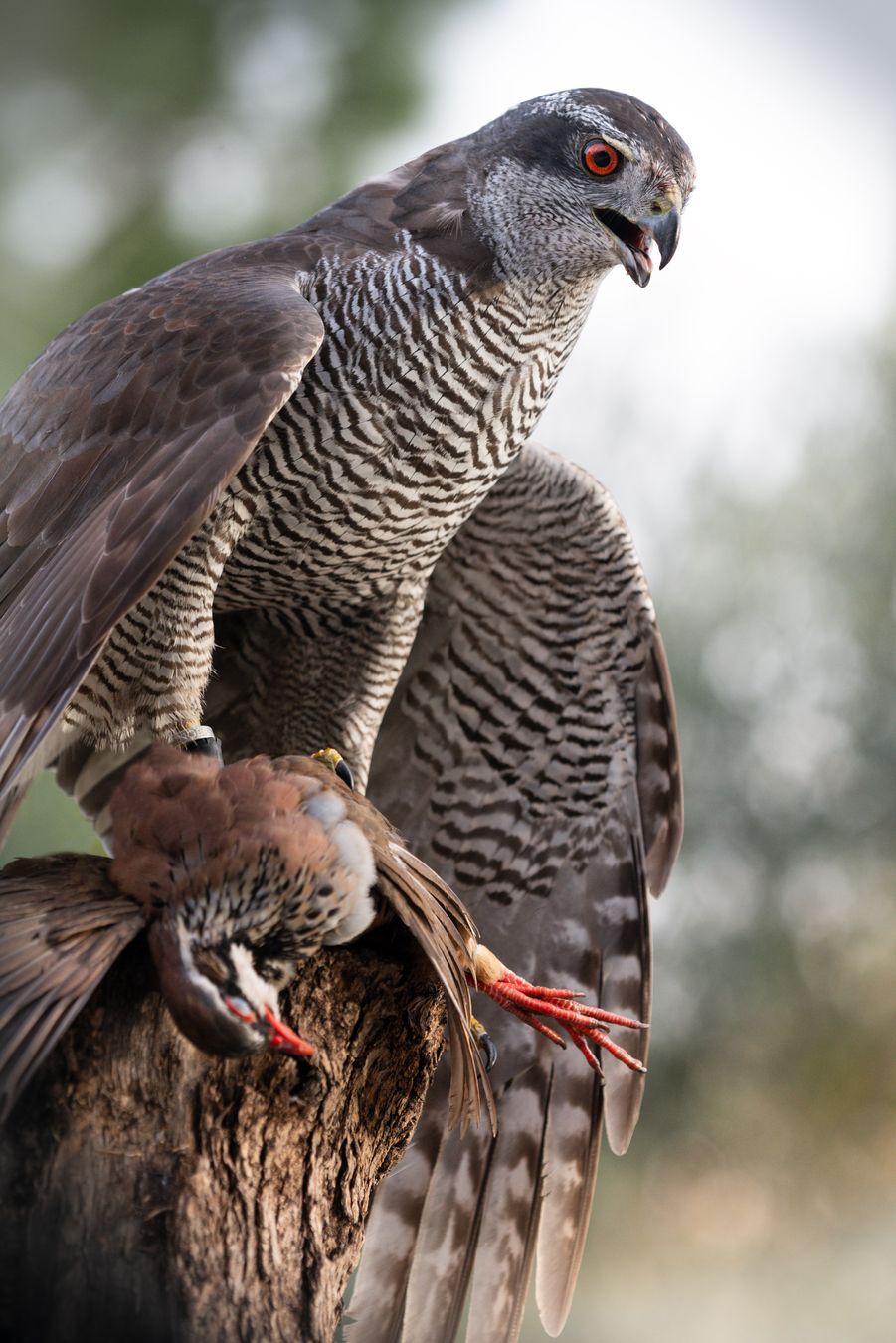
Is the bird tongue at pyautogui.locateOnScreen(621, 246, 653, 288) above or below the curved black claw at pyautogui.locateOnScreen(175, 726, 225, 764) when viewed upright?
above

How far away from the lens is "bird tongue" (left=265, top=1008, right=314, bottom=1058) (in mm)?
1506

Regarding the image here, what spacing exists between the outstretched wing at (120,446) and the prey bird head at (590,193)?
0.39 meters

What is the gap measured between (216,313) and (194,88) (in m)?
2.20

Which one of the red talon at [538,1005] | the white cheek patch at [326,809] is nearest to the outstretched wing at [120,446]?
the white cheek patch at [326,809]

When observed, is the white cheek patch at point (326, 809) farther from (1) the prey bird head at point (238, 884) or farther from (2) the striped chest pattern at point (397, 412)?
(2) the striped chest pattern at point (397, 412)

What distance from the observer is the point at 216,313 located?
2.07m

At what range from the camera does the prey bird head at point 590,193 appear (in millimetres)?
2227

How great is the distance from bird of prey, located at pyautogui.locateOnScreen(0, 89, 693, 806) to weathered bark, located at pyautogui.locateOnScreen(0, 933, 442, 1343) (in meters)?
0.64

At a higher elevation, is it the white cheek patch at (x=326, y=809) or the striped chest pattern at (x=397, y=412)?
the striped chest pattern at (x=397, y=412)

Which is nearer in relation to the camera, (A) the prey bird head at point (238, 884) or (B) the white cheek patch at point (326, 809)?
(A) the prey bird head at point (238, 884)

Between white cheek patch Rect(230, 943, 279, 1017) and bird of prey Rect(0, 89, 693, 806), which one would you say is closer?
white cheek patch Rect(230, 943, 279, 1017)

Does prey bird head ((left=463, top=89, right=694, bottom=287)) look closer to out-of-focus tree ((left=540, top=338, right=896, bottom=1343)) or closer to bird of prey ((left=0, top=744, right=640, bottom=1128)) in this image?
bird of prey ((left=0, top=744, right=640, bottom=1128))

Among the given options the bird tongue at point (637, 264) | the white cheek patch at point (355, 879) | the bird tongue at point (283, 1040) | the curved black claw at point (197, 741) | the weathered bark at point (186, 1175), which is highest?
the bird tongue at point (637, 264)

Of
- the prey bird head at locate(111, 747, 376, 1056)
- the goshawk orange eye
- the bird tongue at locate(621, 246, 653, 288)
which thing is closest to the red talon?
the prey bird head at locate(111, 747, 376, 1056)
